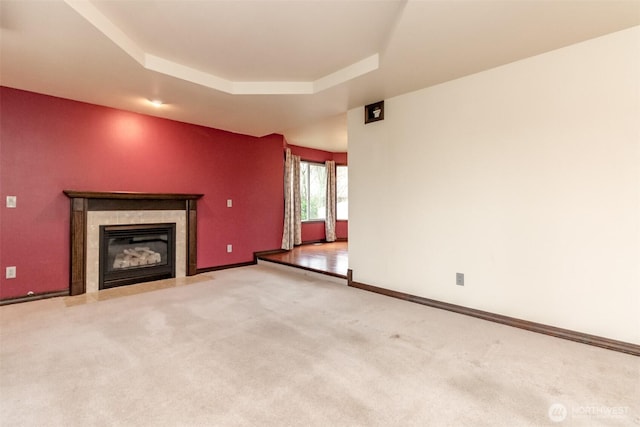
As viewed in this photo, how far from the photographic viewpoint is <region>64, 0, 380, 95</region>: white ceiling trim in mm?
2178

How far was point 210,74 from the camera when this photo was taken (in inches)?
127

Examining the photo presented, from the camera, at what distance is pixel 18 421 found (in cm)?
145

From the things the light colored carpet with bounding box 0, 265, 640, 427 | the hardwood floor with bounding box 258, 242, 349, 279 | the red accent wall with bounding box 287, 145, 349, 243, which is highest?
the red accent wall with bounding box 287, 145, 349, 243

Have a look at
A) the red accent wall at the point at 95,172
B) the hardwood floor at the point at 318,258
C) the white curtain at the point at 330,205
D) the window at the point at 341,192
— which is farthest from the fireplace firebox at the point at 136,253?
the window at the point at 341,192

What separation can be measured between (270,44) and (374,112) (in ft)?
4.98

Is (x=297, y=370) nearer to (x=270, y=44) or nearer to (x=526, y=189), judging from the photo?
(x=526, y=189)

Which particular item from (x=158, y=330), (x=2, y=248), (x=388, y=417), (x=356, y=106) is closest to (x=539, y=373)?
(x=388, y=417)

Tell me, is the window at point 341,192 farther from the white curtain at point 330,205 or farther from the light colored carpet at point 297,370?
the light colored carpet at point 297,370

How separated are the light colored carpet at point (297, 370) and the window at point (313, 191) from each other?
4301mm

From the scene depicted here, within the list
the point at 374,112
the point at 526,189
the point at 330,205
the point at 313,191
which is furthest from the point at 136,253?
the point at 526,189

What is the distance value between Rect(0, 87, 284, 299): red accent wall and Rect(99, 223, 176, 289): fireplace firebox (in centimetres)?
41

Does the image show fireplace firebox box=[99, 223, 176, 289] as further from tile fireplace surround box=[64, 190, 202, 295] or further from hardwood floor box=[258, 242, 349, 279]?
hardwood floor box=[258, 242, 349, 279]

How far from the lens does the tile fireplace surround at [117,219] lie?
142 inches

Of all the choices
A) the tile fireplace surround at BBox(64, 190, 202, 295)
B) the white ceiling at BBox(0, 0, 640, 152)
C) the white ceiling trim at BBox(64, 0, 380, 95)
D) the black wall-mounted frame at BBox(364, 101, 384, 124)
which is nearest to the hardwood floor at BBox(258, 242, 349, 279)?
the tile fireplace surround at BBox(64, 190, 202, 295)
